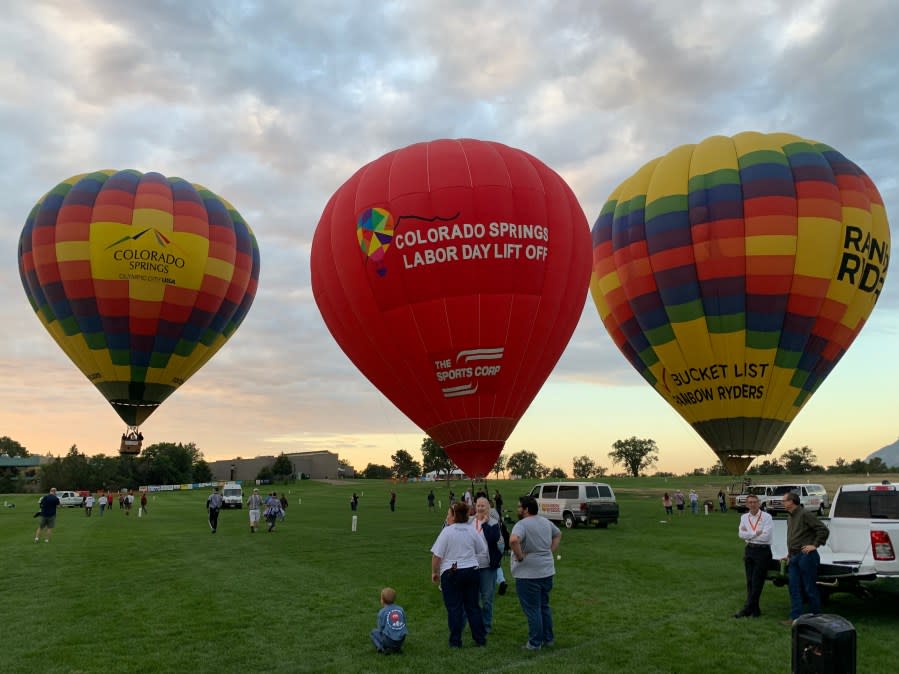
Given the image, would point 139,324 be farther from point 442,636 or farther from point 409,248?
point 442,636

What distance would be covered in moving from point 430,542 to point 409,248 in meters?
8.50

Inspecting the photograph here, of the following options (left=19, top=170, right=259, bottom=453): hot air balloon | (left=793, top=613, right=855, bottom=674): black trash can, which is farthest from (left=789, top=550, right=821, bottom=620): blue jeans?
(left=19, top=170, right=259, bottom=453): hot air balloon

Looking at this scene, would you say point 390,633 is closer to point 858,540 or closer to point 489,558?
point 489,558

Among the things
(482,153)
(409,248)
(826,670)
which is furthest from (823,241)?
(826,670)

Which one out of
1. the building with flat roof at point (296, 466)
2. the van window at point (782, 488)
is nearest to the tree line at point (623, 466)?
the building with flat roof at point (296, 466)

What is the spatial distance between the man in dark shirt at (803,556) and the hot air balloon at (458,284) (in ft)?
37.3

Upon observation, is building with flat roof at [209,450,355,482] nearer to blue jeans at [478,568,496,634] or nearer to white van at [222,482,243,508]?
white van at [222,482,243,508]

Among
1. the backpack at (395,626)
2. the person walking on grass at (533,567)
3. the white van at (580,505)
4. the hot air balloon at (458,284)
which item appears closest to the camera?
the backpack at (395,626)

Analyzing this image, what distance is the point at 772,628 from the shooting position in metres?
8.95

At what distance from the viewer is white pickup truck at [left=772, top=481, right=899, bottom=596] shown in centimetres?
916

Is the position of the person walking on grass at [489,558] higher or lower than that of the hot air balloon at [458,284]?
lower

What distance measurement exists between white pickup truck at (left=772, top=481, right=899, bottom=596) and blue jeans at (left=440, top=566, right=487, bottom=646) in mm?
4784

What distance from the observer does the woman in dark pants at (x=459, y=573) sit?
320 inches

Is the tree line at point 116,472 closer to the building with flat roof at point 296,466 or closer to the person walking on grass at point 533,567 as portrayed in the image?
the building with flat roof at point 296,466
